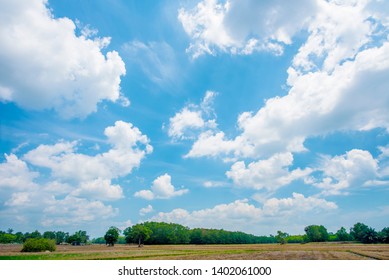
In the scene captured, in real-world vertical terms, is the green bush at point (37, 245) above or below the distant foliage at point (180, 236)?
below

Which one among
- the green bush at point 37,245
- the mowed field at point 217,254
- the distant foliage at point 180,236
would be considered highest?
the distant foliage at point 180,236

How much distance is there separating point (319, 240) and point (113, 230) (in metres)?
138

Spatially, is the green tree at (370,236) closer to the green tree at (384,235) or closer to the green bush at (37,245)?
the green tree at (384,235)

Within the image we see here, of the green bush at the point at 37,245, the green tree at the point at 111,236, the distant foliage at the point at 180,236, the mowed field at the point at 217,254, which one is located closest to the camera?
the mowed field at the point at 217,254

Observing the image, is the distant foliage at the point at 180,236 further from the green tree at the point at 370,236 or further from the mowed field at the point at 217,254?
the mowed field at the point at 217,254

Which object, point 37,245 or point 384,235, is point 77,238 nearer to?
point 37,245

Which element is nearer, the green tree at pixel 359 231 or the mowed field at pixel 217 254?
the mowed field at pixel 217 254

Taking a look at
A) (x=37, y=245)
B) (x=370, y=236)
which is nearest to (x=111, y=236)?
(x=37, y=245)

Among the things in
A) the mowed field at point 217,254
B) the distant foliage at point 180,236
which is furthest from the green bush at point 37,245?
the distant foliage at point 180,236

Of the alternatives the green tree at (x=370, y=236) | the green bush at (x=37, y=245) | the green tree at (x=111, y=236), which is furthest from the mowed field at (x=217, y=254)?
the green tree at (x=370, y=236)

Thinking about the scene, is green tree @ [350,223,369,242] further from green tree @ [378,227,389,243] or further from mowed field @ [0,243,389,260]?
mowed field @ [0,243,389,260]

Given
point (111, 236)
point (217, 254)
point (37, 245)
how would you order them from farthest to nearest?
point (111, 236)
point (37, 245)
point (217, 254)

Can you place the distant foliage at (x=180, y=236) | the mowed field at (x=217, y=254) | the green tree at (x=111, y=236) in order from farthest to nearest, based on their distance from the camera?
1. the distant foliage at (x=180, y=236)
2. the green tree at (x=111, y=236)
3. the mowed field at (x=217, y=254)
